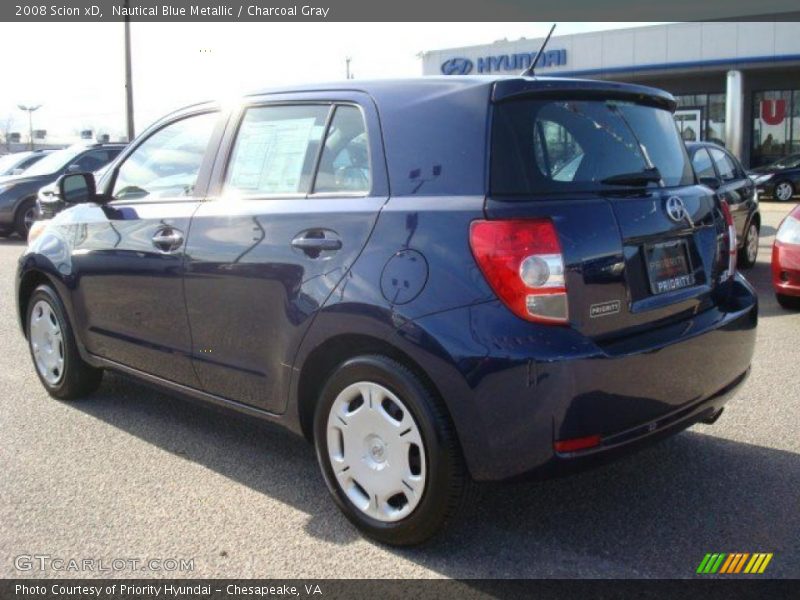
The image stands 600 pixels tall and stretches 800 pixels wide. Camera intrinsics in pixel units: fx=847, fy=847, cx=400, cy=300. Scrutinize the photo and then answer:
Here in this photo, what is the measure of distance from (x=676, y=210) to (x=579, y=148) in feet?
1.69

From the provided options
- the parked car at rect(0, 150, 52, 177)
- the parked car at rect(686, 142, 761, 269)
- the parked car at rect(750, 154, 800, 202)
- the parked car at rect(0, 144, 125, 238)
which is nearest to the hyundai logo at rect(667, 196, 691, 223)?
the parked car at rect(686, 142, 761, 269)

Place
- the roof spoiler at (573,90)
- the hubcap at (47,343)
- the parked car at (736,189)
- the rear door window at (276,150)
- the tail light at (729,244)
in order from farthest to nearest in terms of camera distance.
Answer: the parked car at (736,189), the hubcap at (47,343), the tail light at (729,244), the rear door window at (276,150), the roof spoiler at (573,90)

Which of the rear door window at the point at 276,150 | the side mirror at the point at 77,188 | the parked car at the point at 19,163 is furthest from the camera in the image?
the parked car at the point at 19,163

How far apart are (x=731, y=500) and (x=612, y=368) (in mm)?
1159

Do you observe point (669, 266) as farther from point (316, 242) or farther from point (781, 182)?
point (781, 182)

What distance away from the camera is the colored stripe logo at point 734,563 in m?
3.08

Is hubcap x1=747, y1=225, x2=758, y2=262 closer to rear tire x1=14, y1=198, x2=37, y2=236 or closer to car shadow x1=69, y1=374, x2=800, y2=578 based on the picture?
car shadow x1=69, y1=374, x2=800, y2=578

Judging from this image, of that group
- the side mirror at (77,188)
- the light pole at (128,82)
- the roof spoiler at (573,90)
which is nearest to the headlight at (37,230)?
the side mirror at (77,188)

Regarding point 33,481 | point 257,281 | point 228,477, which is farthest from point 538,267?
point 33,481

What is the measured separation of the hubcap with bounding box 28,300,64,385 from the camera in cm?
521

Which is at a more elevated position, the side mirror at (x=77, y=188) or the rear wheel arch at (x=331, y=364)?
the side mirror at (x=77, y=188)

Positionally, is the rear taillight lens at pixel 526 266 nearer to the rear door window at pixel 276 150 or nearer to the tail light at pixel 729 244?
the rear door window at pixel 276 150

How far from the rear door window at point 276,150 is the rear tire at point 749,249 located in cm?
780

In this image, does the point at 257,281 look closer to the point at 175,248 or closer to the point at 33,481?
the point at 175,248
